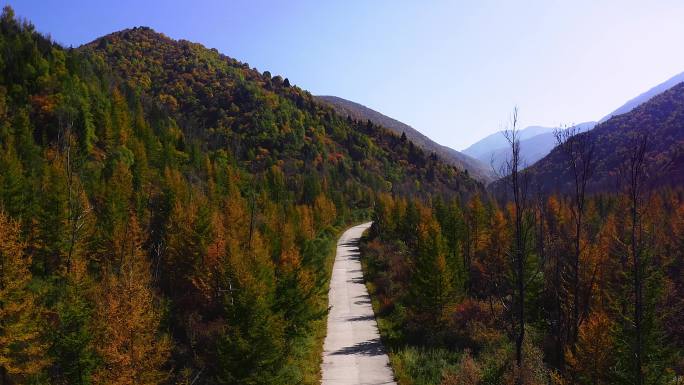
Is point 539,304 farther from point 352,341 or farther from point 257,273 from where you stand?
point 257,273

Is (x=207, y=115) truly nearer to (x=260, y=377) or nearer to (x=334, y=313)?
(x=334, y=313)

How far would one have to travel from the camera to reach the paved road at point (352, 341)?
24153 millimetres

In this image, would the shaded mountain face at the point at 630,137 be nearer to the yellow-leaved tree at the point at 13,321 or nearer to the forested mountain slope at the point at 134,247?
the forested mountain slope at the point at 134,247

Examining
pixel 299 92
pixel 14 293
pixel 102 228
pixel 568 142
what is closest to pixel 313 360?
pixel 14 293

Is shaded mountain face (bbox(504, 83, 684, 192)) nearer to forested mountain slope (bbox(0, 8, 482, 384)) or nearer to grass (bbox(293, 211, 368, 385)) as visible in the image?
forested mountain slope (bbox(0, 8, 482, 384))

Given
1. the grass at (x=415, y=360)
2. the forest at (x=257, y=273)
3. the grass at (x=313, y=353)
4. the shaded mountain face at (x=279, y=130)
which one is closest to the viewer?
the forest at (x=257, y=273)

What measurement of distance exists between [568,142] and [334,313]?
27699 mm

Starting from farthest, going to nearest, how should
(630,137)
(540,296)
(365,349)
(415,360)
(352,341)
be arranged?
(630,137) → (540,296) → (352,341) → (365,349) → (415,360)

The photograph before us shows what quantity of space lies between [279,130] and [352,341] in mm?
118634

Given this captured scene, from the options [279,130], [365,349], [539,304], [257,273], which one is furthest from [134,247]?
[279,130]

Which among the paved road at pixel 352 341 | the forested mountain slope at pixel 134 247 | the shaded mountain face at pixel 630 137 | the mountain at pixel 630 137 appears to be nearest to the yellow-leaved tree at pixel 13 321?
the forested mountain slope at pixel 134 247

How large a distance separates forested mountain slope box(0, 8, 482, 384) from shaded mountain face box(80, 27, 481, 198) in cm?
992

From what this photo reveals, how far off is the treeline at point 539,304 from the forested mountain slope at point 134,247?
23.6ft

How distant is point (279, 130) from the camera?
14350 centimetres
